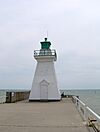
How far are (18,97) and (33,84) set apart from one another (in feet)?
16.7

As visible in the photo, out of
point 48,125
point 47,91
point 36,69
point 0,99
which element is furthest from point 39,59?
point 48,125

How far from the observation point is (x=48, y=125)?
1127 centimetres

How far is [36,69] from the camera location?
102 ft

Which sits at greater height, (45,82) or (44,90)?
(45,82)

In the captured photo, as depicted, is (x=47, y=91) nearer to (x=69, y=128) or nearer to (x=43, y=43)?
(x=43, y=43)

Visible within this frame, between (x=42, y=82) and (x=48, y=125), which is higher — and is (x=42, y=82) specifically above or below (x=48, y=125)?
above

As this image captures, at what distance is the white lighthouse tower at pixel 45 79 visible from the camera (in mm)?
30359

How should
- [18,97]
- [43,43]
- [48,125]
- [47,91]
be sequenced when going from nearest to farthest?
[48,125]
[47,91]
[43,43]
[18,97]

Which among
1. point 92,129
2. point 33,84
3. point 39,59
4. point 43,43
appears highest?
point 43,43

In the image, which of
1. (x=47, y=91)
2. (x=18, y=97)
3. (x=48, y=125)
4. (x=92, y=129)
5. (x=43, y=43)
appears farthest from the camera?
(x=18, y=97)

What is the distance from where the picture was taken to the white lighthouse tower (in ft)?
99.6

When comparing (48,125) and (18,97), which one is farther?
(18,97)

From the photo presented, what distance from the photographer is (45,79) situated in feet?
100

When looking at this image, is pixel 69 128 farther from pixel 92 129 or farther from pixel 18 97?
pixel 18 97
